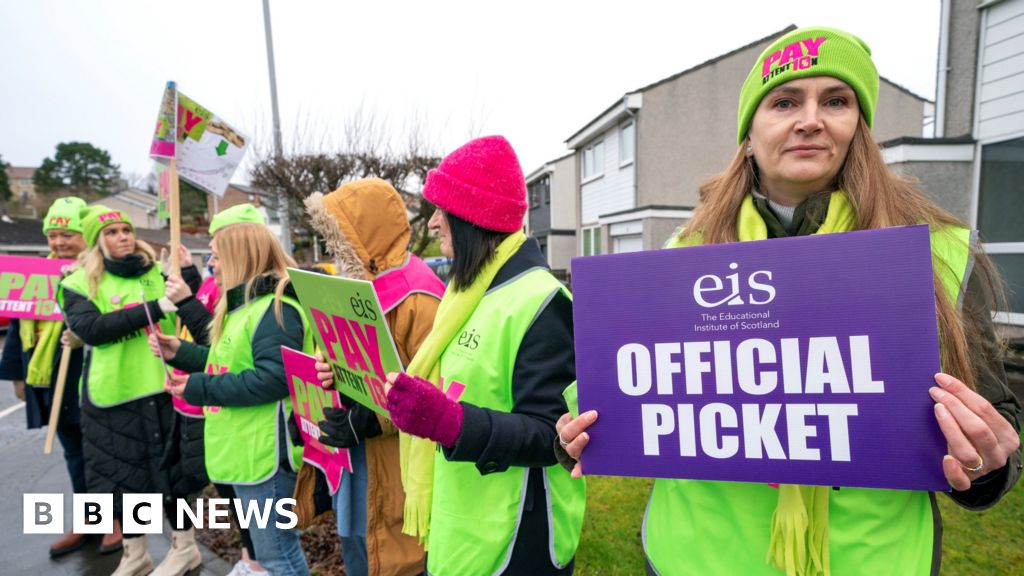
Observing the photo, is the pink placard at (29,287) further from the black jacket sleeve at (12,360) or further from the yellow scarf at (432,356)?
the yellow scarf at (432,356)

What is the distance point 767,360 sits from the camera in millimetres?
1045

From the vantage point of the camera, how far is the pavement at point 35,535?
12.1 feet

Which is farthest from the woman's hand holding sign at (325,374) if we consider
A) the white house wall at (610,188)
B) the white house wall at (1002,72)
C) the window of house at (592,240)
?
the window of house at (592,240)

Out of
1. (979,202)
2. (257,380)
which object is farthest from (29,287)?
(979,202)

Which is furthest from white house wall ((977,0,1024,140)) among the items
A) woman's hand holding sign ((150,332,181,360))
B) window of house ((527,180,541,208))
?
window of house ((527,180,541,208))

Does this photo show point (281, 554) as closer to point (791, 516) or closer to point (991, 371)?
point (791, 516)

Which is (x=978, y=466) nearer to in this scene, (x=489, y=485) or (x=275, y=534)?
(x=489, y=485)

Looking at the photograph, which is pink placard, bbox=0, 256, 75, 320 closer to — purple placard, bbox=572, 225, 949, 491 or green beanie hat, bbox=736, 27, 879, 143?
purple placard, bbox=572, 225, 949, 491

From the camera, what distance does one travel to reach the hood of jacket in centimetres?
233

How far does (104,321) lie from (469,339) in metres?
2.81

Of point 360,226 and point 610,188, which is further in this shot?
point 610,188

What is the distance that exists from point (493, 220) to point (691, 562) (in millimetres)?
1202

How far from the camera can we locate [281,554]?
8.86 ft

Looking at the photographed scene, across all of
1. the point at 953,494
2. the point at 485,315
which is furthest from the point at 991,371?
the point at 485,315
